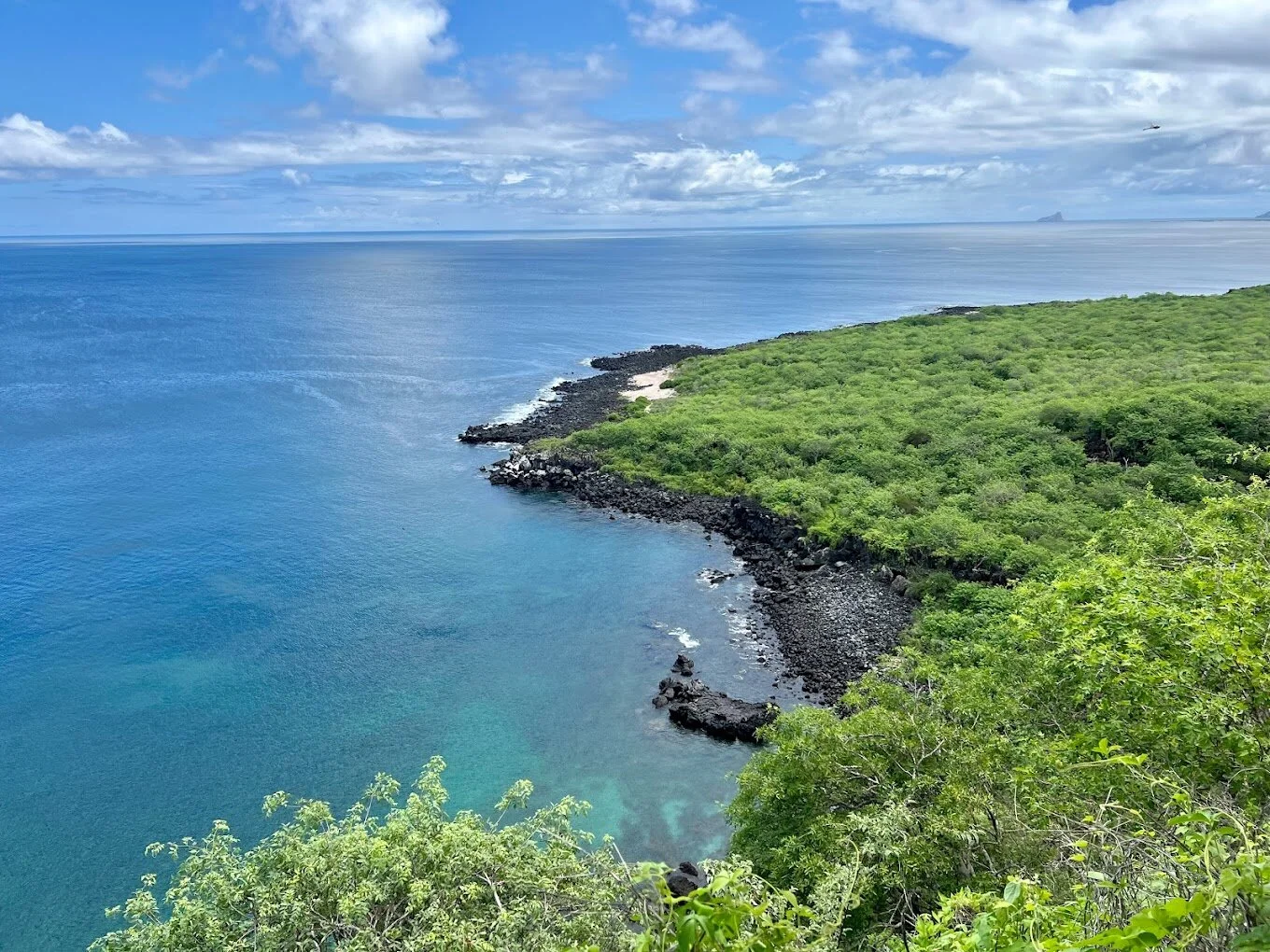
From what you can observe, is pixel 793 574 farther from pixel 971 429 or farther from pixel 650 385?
pixel 650 385

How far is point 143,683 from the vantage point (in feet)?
126

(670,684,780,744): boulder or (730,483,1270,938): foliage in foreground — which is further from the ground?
(730,483,1270,938): foliage in foreground

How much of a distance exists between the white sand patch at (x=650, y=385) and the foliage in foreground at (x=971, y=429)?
2393 mm

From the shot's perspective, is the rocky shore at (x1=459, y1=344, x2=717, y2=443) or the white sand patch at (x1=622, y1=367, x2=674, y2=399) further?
the white sand patch at (x1=622, y1=367, x2=674, y2=399)

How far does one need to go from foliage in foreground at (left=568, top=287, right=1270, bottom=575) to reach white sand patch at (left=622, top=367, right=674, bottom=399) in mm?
2393

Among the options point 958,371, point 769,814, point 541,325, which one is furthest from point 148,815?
point 541,325

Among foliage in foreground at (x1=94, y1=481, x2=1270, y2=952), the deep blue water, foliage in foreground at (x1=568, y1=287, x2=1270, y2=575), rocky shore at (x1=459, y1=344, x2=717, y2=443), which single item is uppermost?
foliage in foreground at (x1=94, y1=481, x2=1270, y2=952)

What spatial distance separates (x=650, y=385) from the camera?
9294 centimetres

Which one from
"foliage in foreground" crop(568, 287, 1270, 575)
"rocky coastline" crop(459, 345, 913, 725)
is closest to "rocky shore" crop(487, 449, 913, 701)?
"rocky coastline" crop(459, 345, 913, 725)

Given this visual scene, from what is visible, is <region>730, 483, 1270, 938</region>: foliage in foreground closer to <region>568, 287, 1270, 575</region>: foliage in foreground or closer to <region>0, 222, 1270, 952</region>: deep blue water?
<region>0, 222, 1270, 952</region>: deep blue water

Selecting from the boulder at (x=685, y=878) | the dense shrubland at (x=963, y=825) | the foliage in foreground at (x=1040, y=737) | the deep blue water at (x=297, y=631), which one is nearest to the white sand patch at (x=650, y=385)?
the deep blue water at (x=297, y=631)

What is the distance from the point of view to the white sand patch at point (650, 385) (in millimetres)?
87375

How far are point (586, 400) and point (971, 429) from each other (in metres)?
39.9

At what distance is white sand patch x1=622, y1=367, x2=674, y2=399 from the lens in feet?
287
